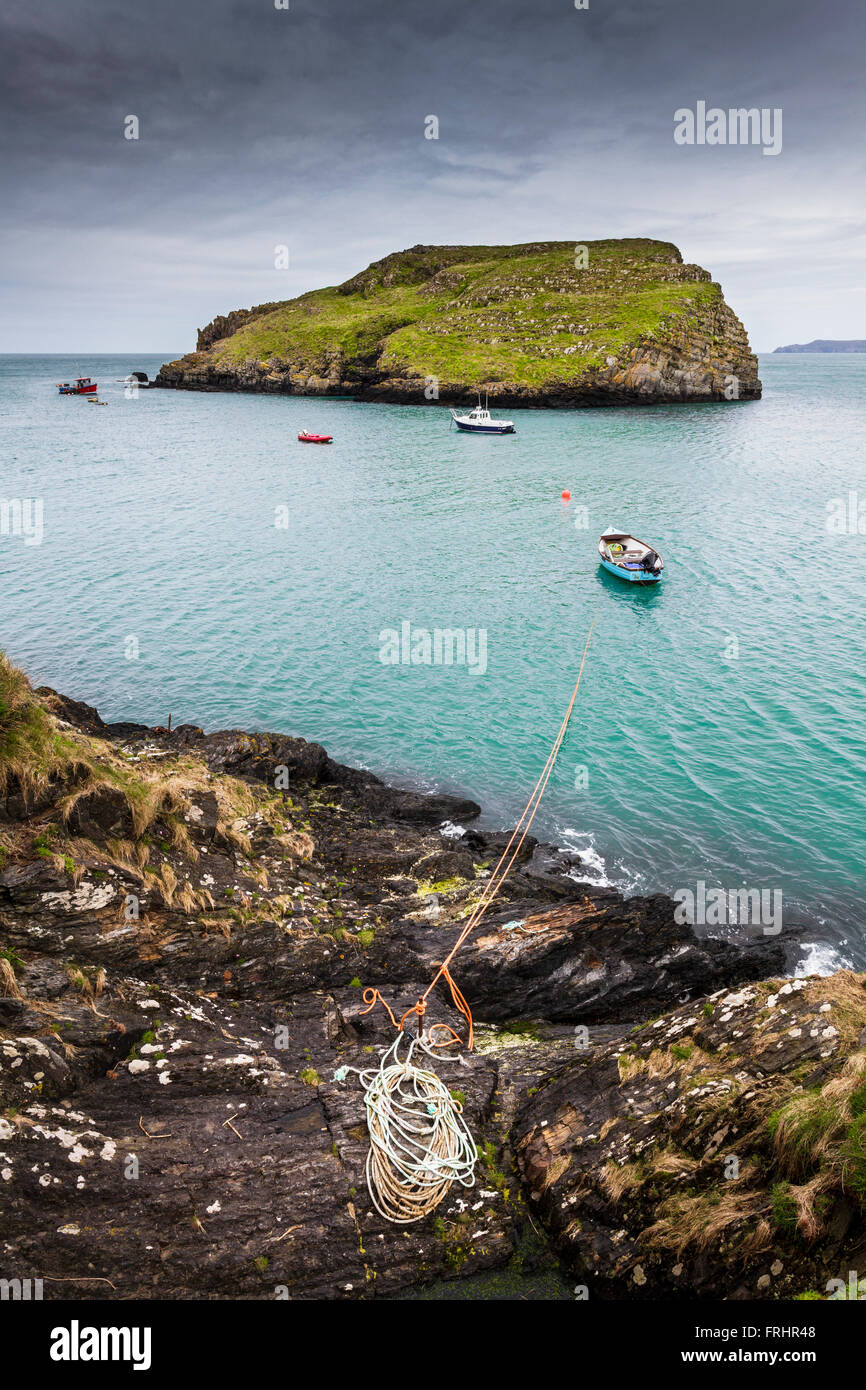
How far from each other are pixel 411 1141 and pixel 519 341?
145 m

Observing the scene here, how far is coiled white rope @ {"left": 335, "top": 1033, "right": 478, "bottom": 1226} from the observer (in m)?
9.35

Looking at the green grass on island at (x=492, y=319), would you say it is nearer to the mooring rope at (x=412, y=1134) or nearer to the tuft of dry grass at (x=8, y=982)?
the mooring rope at (x=412, y=1134)

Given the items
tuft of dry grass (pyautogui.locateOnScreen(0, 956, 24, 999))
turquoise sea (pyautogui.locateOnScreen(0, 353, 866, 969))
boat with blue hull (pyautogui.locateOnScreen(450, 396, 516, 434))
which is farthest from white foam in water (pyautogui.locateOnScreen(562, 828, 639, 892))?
boat with blue hull (pyautogui.locateOnScreen(450, 396, 516, 434))

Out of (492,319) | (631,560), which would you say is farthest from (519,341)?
(631,560)

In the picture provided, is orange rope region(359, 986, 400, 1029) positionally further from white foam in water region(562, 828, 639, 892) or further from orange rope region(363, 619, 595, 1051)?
white foam in water region(562, 828, 639, 892)

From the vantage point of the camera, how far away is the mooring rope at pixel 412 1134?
9.37 meters

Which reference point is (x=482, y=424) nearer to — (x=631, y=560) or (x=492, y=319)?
(x=631, y=560)

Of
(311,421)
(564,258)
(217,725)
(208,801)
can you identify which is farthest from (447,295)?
(208,801)

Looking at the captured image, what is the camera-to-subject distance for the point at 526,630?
3650cm

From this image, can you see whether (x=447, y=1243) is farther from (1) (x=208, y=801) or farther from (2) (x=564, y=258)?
(2) (x=564, y=258)

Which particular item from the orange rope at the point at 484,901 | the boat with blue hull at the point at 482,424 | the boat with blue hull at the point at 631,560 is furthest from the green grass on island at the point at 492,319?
the orange rope at the point at 484,901

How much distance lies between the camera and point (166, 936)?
12.6m

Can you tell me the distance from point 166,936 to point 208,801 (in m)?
3.63
